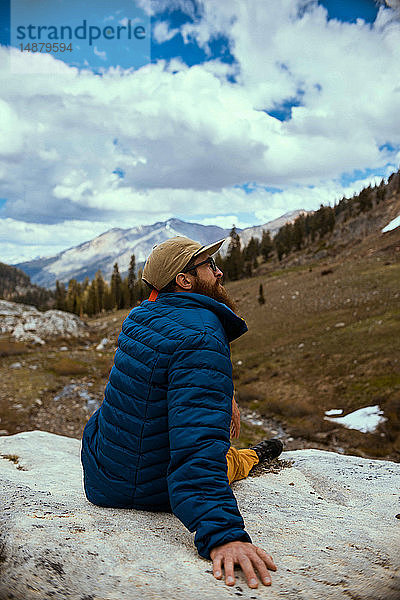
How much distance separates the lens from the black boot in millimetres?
6273

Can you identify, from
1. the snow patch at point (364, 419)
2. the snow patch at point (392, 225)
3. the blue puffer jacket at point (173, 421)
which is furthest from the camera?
the snow patch at point (392, 225)

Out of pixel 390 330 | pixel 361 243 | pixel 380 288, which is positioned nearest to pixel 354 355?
pixel 390 330

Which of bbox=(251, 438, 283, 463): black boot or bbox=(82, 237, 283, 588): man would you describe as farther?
bbox=(251, 438, 283, 463): black boot

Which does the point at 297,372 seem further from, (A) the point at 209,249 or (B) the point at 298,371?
(A) the point at 209,249

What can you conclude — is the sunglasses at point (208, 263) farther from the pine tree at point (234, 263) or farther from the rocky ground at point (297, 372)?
the pine tree at point (234, 263)

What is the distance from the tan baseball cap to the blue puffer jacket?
0.21 m

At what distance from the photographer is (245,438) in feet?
53.4

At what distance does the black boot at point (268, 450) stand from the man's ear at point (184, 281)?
136 inches

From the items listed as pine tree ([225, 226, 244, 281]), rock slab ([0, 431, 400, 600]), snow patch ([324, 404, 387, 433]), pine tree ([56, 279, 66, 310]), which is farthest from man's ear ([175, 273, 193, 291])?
pine tree ([56, 279, 66, 310])

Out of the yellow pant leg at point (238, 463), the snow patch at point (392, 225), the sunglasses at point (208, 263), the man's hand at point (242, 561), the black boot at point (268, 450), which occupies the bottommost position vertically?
the black boot at point (268, 450)

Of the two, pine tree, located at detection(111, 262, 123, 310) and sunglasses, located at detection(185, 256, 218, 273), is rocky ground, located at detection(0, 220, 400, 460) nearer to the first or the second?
sunglasses, located at detection(185, 256, 218, 273)

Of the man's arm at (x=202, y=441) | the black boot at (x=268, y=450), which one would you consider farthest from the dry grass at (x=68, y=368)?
the man's arm at (x=202, y=441)

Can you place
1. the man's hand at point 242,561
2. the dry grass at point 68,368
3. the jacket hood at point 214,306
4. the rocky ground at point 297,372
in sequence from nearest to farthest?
1. the man's hand at point 242,561
2. the jacket hood at point 214,306
3. the rocky ground at point 297,372
4. the dry grass at point 68,368

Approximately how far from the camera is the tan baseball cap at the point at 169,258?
3.97m
